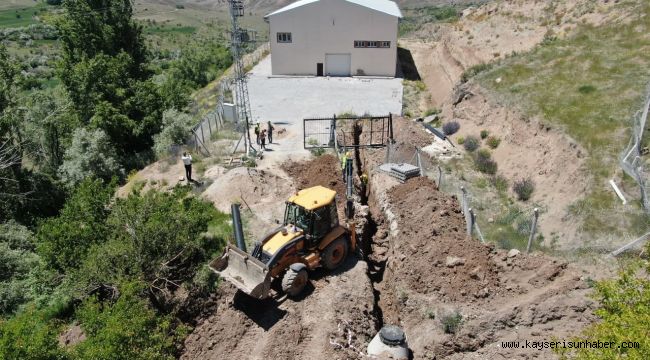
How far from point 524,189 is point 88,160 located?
22720 millimetres

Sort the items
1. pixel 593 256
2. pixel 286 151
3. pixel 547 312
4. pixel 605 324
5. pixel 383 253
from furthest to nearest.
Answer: pixel 286 151 → pixel 383 253 → pixel 593 256 → pixel 547 312 → pixel 605 324

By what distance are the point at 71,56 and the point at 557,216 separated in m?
32.9

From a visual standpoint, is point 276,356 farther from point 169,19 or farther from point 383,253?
point 169,19

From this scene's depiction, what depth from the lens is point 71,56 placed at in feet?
111

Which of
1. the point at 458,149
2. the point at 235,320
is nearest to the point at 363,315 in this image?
the point at 235,320

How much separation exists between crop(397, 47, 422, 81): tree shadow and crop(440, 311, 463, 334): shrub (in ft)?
101

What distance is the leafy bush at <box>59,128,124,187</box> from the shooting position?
2633cm

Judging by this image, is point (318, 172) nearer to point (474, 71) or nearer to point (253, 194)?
point (253, 194)

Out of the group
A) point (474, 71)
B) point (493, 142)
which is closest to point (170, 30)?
point (474, 71)

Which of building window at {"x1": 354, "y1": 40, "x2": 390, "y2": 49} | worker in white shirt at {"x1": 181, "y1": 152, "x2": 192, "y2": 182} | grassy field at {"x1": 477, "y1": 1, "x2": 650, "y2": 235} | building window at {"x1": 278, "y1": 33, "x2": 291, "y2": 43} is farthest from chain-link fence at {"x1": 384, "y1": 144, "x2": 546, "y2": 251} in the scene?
building window at {"x1": 278, "y1": 33, "x2": 291, "y2": 43}

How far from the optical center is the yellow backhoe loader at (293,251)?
1366cm

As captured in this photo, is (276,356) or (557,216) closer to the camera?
(276,356)

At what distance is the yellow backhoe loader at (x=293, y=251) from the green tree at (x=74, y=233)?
450 cm

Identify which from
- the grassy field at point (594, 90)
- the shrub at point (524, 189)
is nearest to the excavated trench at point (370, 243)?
the shrub at point (524, 189)
